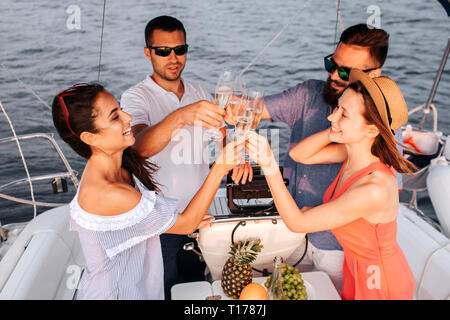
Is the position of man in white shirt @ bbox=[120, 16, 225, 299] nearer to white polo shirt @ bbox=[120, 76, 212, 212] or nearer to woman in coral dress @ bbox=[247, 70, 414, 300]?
white polo shirt @ bbox=[120, 76, 212, 212]

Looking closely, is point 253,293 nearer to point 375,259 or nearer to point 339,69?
point 375,259

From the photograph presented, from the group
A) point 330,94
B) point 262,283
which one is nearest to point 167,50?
point 330,94

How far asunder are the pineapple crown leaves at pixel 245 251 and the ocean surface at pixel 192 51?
4586 mm

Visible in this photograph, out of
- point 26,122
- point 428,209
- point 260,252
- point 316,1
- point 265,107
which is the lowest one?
point 428,209

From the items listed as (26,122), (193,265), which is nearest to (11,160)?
(26,122)

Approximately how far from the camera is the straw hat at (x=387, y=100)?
1651mm

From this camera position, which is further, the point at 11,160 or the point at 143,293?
the point at 11,160

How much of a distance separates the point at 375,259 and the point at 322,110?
828 mm

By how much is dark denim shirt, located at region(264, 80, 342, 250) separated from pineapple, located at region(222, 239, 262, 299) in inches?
14.4

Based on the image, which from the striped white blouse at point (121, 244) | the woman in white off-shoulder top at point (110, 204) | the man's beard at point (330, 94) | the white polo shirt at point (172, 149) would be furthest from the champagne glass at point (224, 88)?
the white polo shirt at point (172, 149)

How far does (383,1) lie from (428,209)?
1036 cm

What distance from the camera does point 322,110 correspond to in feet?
7.14
